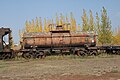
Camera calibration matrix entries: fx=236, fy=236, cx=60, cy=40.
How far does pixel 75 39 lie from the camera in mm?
28016

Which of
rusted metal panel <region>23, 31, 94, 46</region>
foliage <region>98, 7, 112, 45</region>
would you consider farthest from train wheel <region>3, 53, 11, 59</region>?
foliage <region>98, 7, 112, 45</region>

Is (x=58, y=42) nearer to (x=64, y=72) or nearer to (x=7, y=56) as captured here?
(x=7, y=56)

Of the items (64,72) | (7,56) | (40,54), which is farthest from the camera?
(40,54)

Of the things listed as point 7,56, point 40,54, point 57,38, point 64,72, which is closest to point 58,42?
point 57,38

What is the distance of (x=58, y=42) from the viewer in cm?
2783

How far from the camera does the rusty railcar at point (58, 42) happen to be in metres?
27.4

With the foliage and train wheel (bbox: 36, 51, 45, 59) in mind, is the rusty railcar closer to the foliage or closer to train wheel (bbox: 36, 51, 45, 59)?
train wheel (bbox: 36, 51, 45, 59)

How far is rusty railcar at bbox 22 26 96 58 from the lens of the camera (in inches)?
1080

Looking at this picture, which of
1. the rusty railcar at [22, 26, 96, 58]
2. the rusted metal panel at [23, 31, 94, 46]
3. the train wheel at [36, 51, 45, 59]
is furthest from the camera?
the rusted metal panel at [23, 31, 94, 46]

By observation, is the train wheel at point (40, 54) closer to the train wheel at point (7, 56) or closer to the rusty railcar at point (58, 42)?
the rusty railcar at point (58, 42)

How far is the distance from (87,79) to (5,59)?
15.8 meters

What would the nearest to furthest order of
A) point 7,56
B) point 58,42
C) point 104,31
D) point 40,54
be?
point 7,56 → point 40,54 → point 58,42 → point 104,31

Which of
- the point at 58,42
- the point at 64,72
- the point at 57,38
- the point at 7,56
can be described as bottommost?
the point at 64,72

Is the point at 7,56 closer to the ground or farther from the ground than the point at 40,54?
closer to the ground
